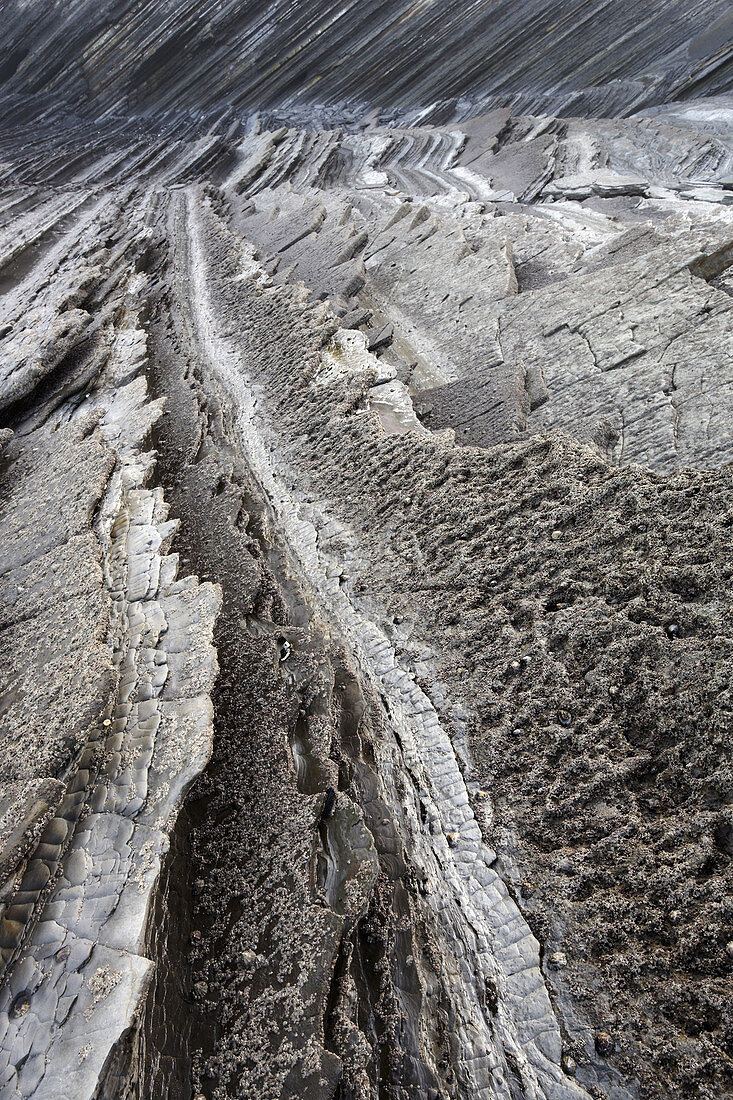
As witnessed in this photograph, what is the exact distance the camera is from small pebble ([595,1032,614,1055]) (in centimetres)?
170

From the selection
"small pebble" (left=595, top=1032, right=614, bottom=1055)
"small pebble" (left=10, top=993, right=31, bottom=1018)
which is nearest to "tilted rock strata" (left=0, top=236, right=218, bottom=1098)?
"small pebble" (left=10, top=993, right=31, bottom=1018)

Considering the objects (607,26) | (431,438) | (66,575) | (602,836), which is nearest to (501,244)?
(431,438)

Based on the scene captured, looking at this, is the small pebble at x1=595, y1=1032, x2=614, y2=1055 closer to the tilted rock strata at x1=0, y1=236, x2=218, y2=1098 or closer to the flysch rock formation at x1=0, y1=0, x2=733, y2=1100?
the flysch rock formation at x1=0, y1=0, x2=733, y2=1100

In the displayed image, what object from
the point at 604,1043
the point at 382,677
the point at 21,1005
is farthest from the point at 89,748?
the point at 604,1043

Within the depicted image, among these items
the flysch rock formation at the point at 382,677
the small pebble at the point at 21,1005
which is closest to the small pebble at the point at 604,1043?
the flysch rock formation at the point at 382,677

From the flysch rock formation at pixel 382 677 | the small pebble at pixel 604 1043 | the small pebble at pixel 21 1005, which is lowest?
the small pebble at pixel 604 1043

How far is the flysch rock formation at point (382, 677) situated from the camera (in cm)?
176

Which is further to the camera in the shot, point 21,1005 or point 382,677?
point 382,677

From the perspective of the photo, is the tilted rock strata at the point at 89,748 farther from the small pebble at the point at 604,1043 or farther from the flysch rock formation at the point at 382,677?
the small pebble at the point at 604,1043

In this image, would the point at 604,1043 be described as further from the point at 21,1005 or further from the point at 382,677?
the point at 21,1005

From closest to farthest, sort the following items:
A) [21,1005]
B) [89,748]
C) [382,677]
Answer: [21,1005], [89,748], [382,677]

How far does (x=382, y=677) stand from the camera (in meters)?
2.82

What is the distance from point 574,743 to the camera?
7.39 feet

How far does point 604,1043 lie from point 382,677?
150 cm
